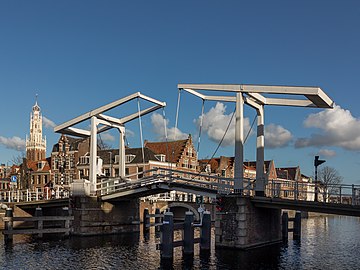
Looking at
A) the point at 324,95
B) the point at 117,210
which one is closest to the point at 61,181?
the point at 117,210

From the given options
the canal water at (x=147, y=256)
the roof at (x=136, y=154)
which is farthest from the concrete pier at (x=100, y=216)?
the roof at (x=136, y=154)

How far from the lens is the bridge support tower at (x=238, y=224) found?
20984mm

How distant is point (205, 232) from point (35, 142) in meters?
92.6

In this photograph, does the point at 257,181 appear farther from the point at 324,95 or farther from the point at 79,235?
the point at 79,235

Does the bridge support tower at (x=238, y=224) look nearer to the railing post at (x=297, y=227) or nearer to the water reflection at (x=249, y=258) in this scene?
the water reflection at (x=249, y=258)

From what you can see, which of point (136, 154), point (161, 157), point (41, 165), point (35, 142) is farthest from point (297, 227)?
point (35, 142)

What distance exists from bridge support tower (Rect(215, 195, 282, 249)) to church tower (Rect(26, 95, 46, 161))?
90.3 meters

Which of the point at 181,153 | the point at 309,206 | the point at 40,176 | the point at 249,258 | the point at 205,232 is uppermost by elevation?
the point at 181,153

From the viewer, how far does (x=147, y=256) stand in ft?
66.0

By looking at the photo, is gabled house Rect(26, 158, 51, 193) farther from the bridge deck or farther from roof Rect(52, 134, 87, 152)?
the bridge deck

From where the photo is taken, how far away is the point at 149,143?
60.2m

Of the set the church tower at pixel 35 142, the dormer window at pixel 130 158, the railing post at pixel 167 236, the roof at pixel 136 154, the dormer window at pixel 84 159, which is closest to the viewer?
the railing post at pixel 167 236

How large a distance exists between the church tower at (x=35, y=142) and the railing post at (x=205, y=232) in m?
90.7

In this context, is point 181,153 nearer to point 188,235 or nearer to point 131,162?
point 131,162
